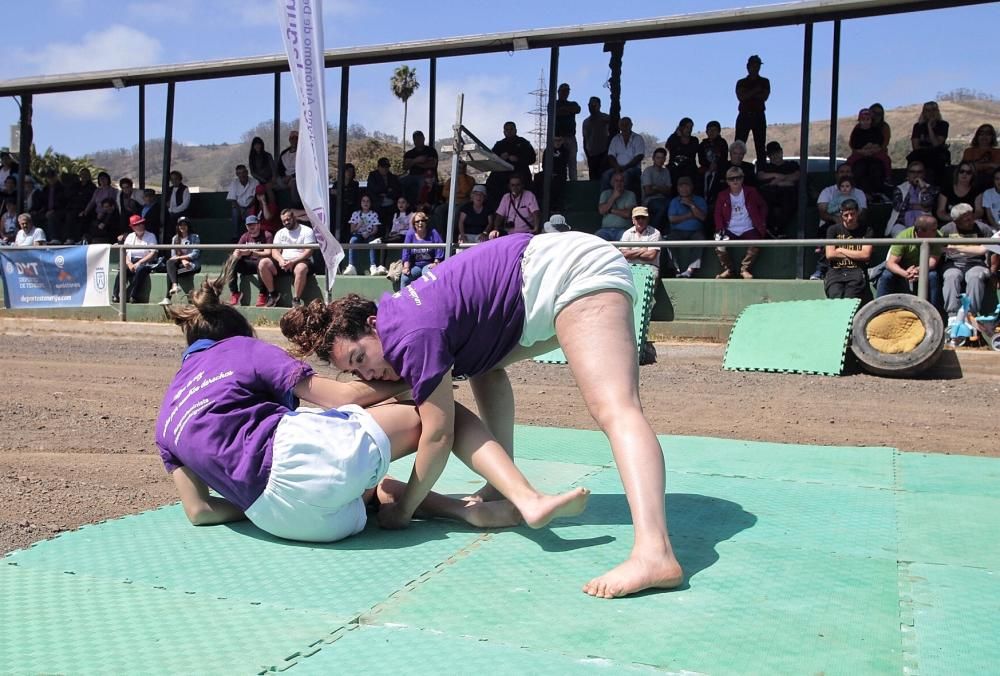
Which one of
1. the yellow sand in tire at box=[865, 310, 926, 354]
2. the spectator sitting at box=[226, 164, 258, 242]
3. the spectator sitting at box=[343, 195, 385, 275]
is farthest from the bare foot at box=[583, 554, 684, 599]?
the spectator sitting at box=[226, 164, 258, 242]

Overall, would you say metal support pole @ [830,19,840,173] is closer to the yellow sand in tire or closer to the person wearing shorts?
the yellow sand in tire

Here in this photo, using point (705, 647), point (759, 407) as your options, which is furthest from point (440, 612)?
point (759, 407)

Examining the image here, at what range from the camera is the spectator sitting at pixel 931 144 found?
10.9 metres

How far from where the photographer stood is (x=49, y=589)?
304 centimetres

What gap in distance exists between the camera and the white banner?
30.3 feet

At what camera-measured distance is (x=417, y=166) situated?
14.2m

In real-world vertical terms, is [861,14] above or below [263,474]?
above

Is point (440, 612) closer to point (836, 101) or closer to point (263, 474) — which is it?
point (263, 474)

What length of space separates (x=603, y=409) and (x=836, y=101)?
1092 centimetres

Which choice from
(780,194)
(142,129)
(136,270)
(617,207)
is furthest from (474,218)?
(142,129)

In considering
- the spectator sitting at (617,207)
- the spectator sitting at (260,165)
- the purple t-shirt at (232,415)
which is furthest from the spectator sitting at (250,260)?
the purple t-shirt at (232,415)

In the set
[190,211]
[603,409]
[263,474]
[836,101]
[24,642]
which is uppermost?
[836,101]

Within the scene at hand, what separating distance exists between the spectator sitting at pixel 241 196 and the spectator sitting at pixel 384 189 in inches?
79.2

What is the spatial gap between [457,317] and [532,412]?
12.8ft
